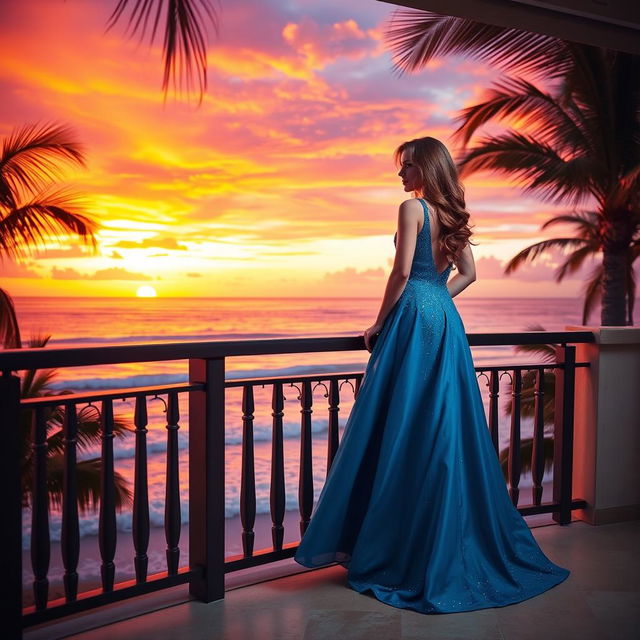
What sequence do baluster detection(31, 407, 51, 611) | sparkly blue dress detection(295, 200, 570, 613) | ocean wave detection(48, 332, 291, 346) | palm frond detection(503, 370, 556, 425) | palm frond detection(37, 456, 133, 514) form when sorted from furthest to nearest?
ocean wave detection(48, 332, 291, 346) → palm frond detection(503, 370, 556, 425) → palm frond detection(37, 456, 133, 514) → sparkly blue dress detection(295, 200, 570, 613) → baluster detection(31, 407, 51, 611)

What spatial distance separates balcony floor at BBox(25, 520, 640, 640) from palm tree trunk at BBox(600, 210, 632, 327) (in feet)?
19.7

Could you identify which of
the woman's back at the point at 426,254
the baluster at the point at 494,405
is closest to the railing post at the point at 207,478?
the woman's back at the point at 426,254

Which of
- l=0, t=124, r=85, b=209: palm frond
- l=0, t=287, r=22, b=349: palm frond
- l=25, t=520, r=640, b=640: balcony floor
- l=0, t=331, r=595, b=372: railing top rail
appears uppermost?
l=0, t=124, r=85, b=209: palm frond

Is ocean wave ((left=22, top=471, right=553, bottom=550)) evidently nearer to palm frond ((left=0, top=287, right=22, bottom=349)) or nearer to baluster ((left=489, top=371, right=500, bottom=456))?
palm frond ((left=0, top=287, right=22, bottom=349))

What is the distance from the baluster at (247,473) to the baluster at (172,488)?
28cm

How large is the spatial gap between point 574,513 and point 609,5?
8.34 feet

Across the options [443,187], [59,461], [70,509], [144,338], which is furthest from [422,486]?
[144,338]

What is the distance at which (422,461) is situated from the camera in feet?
8.19

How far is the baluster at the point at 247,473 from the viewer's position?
266 centimetres

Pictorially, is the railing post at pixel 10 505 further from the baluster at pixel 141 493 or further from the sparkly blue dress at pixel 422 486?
the sparkly blue dress at pixel 422 486

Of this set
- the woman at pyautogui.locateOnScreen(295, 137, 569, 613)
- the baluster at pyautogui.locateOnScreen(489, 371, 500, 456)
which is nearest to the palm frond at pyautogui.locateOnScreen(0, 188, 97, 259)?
the baluster at pyautogui.locateOnScreen(489, 371, 500, 456)

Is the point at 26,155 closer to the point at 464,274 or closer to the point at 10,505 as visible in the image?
the point at 464,274

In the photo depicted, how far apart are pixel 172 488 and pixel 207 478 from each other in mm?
156

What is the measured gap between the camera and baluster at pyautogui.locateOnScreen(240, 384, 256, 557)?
266cm
